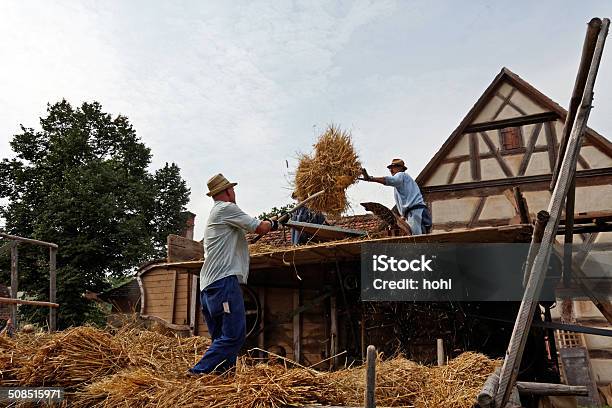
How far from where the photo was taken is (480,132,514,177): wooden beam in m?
10.8

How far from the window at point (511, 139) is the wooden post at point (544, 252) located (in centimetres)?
801

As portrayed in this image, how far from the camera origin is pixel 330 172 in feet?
20.3

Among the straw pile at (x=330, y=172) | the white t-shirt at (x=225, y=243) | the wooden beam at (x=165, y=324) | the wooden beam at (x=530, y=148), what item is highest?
the wooden beam at (x=530, y=148)

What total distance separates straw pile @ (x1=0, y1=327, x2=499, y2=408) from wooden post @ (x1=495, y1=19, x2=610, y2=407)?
40cm

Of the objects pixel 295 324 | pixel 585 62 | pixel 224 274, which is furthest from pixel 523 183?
pixel 224 274

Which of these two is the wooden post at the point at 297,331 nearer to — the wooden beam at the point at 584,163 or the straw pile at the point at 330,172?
the straw pile at the point at 330,172

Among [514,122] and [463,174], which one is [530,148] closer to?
[514,122]

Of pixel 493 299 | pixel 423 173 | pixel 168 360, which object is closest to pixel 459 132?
pixel 423 173

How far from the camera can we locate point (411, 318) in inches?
257

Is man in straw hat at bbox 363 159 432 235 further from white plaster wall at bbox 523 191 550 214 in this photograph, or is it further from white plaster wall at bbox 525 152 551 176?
white plaster wall at bbox 525 152 551 176

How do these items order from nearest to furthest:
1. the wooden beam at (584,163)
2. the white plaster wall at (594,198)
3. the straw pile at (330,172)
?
the straw pile at (330,172) → the white plaster wall at (594,198) → the wooden beam at (584,163)

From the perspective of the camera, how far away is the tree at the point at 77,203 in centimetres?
1975

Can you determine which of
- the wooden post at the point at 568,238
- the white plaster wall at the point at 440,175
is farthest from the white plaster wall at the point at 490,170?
the wooden post at the point at 568,238

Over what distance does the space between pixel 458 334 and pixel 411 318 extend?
1.99 ft
